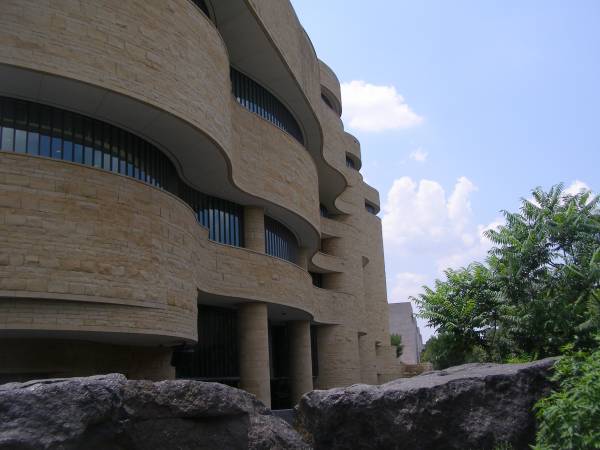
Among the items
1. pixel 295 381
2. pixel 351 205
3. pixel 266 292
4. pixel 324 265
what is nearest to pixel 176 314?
pixel 266 292

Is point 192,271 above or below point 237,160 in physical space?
below

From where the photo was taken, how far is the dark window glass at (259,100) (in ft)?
82.1

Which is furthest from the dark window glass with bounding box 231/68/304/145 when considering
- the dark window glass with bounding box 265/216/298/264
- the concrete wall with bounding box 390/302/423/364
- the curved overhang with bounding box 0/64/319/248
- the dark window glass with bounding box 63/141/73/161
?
the concrete wall with bounding box 390/302/423/364

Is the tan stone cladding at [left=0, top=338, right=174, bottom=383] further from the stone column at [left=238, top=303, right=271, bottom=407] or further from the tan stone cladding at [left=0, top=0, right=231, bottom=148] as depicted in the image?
the tan stone cladding at [left=0, top=0, right=231, bottom=148]

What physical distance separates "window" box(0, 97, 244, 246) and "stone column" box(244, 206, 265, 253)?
4.29m

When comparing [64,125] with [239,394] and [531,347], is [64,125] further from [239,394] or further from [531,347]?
[531,347]

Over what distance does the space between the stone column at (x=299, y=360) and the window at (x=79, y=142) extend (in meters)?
11.7

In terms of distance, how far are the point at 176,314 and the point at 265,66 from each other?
11992mm

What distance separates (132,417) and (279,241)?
66.4ft

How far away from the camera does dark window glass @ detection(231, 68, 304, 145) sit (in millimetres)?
25031

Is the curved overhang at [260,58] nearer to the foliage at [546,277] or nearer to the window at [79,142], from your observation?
the window at [79,142]

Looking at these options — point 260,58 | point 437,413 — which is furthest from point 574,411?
point 260,58

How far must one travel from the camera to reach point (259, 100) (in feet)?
86.2

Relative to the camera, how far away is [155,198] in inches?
650
